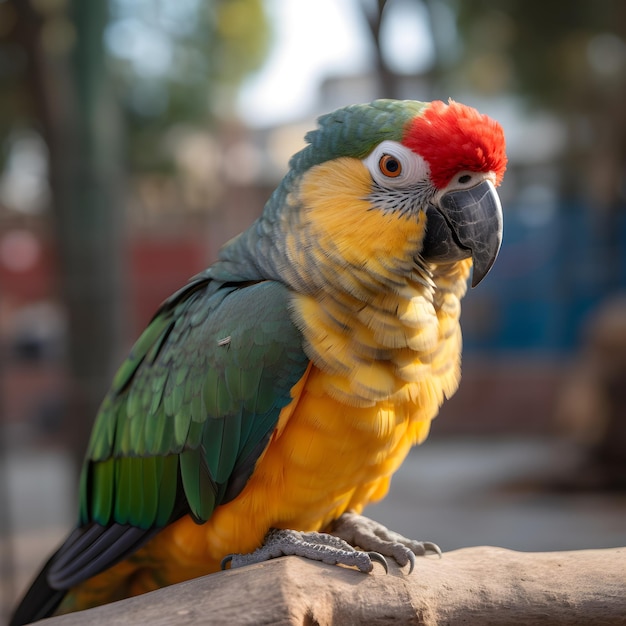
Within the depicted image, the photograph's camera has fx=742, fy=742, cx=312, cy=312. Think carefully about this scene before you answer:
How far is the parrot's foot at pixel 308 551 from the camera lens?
184 centimetres

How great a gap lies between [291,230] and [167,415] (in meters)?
0.63

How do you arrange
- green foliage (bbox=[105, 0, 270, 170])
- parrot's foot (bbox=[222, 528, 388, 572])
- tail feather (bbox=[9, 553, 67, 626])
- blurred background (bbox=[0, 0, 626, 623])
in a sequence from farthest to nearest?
green foliage (bbox=[105, 0, 270, 170]), blurred background (bbox=[0, 0, 626, 623]), tail feather (bbox=[9, 553, 67, 626]), parrot's foot (bbox=[222, 528, 388, 572])

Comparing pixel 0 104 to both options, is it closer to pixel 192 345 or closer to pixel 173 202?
pixel 192 345

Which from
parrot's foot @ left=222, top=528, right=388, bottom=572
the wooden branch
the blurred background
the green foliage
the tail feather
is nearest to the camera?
the wooden branch

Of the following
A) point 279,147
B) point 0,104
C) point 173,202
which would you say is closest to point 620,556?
point 0,104

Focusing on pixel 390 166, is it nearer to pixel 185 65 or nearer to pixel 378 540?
pixel 378 540

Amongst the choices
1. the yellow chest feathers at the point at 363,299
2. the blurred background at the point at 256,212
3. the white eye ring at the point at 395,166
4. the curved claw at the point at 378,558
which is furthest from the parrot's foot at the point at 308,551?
the blurred background at the point at 256,212

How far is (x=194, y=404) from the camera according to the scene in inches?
80.4

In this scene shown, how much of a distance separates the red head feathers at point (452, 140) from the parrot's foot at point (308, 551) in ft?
3.15

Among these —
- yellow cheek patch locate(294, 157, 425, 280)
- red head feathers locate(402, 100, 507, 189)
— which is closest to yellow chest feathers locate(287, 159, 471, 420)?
yellow cheek patch locate(294, 157, 425, 280)

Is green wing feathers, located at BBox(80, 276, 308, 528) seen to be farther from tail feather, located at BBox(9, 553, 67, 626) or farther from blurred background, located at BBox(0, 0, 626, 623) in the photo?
blurred background, located at BBox(0, 0, 626, 623)

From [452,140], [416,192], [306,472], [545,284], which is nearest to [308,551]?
[306,472]

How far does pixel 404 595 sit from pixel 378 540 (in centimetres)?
26

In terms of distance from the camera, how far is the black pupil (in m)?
1.92
